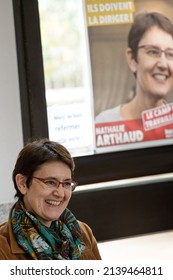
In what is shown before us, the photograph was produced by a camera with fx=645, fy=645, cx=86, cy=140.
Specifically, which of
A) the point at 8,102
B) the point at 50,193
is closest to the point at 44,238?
the point at 50,193

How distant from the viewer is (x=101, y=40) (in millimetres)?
5273

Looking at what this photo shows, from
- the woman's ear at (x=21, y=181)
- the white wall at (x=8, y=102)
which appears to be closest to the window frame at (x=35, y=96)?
the white wall at (x=8, y=102)

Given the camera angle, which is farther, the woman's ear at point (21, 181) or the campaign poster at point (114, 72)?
the campaign poster at point (114, 72)

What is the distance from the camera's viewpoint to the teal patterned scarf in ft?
4.77

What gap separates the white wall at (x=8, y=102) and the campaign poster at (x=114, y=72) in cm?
71

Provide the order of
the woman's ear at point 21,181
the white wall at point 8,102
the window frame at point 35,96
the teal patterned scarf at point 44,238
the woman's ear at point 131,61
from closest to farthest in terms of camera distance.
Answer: the teal patterned scarf at point 44,238 < the woman's ear at point 21,181 < the white wall at point 8,102 < the window frame at point 35,96 < the woman's ear at point 131,61

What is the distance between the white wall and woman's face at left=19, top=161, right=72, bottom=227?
328 centimetres

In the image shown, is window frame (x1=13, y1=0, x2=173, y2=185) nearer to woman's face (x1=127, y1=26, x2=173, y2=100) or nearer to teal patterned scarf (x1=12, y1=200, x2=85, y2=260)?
woman's face (x1=127, y1=26, x2=173, y2=100)

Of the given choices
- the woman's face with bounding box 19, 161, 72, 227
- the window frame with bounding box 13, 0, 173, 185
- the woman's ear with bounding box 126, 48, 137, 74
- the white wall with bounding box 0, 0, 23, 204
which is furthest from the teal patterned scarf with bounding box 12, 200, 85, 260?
the woman's ear with bounding box 126, 48, 137, 74

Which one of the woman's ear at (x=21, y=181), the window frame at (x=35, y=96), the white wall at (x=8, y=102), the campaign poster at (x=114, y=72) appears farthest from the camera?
the campaign poster at (x=114, y=72)

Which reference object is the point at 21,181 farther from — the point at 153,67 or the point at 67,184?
the point at 153,67

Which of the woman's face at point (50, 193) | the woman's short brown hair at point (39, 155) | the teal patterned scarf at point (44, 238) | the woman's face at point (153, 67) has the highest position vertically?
the woman's face at point (153, 67)

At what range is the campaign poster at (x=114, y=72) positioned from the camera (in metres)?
5.25

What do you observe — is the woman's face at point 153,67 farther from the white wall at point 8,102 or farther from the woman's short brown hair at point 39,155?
the woman's short brown hair at point 39,155
